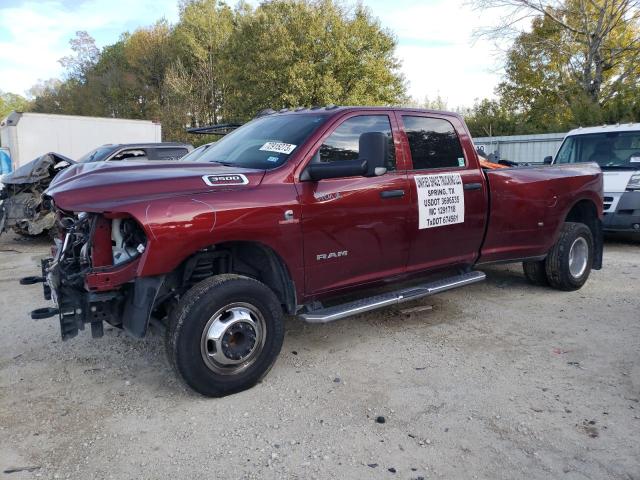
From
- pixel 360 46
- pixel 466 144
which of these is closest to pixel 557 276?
pixel 466 144

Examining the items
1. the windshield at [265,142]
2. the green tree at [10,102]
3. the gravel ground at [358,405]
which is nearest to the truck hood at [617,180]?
the gravel ground at [358,405]

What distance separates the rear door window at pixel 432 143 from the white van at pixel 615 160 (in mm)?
5083

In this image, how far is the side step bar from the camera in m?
3.78

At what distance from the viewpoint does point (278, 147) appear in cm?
398

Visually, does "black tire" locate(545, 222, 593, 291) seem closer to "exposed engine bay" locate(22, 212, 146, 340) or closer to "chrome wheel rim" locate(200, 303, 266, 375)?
"chrome wheel rim" locate(200, 303, 266, 375)

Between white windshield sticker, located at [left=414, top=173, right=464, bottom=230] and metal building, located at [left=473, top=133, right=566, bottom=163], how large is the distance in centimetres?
1080

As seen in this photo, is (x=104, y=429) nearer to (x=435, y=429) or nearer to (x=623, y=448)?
(x=435, y=429)

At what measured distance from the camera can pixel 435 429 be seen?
10.2 feet

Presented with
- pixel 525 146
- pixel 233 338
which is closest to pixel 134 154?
pixel 233 338

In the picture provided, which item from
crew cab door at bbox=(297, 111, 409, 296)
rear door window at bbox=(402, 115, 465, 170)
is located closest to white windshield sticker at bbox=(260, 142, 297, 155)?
crew cab door at bbox=(297, 111, 409, 296)

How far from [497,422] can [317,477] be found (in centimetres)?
122

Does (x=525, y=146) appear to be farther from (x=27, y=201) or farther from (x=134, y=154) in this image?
(x=27, y=201)

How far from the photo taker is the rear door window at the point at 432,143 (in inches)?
179

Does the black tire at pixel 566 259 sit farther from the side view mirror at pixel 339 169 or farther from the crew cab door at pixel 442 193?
the side view mirror at pixel 339 169
